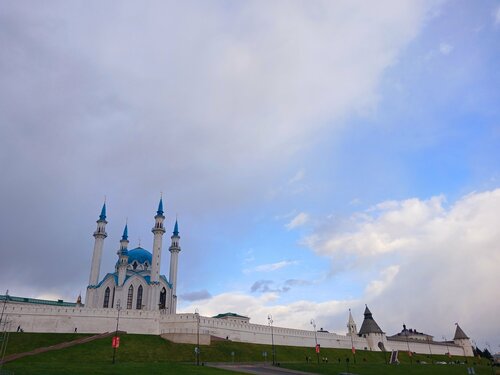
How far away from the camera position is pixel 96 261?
272 ft

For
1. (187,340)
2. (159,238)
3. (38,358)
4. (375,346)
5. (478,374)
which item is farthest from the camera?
(375,346)

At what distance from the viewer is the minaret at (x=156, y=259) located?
82.1m

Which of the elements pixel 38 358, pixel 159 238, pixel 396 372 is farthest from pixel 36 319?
pixel 396 372

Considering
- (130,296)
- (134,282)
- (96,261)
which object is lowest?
(130,296)

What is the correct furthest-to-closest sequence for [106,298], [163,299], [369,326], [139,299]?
[369,326]
[163,299]
[139,299]
[106,298]

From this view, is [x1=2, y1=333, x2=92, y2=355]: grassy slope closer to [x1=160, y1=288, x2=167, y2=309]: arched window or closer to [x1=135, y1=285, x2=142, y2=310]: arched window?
[x1=135, y1=285, x2=142, y2=310]: arched window

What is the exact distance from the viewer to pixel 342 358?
7656 cm

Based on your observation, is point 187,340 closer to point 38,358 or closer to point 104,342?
point 104,342

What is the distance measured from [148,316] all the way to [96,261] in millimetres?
20743

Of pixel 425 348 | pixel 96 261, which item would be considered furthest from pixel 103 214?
pixel 425 348

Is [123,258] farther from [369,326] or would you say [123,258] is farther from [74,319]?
[369,326]

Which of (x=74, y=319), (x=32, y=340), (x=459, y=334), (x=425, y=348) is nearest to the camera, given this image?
(x=32, y=340)

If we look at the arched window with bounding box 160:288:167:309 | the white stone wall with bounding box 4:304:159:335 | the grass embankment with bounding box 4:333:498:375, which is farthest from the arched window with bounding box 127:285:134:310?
the grass embankment with bounding box 4:333:498:375

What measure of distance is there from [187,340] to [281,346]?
21613mm
